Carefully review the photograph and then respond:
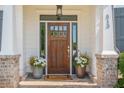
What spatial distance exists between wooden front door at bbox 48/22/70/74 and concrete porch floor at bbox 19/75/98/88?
3.72ft

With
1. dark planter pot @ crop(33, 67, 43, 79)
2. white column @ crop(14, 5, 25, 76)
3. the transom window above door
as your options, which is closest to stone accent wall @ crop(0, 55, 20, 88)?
white column @ crop(14, 5, 25, 76)

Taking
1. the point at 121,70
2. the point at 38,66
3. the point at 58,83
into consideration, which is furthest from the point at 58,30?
the point at 121,70

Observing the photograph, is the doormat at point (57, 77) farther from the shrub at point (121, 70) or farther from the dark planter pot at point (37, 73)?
the shrub at point (121, 70)

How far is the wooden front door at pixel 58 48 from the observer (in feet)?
35.7

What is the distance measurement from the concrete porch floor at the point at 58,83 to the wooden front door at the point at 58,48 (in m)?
1.13

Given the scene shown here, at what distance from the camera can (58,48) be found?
10906 mm

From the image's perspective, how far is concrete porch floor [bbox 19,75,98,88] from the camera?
8.83m

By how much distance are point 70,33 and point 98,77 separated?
8.29 ft

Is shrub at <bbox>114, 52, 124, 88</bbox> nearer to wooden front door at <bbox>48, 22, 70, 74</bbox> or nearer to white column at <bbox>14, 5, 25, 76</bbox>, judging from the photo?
wooden front door at <bbox>48, 22, 70, 74</bbox>

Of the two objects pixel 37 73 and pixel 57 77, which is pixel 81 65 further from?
pixel 37 73

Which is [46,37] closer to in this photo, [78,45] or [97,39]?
[78,45]

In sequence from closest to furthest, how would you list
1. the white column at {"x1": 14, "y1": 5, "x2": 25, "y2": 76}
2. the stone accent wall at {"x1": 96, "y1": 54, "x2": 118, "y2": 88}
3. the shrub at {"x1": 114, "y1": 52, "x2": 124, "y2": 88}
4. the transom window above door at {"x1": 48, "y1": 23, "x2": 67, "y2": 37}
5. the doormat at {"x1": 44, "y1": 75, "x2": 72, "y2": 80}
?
the shrub at {"x1": 114, "y1": 52, "x2": 124, "y2": 88} < the stone accent wall at {"x1": 96, "y1": 54, "x2": 118, "y2": 88} < the white column at {"x1": 14, "y1": 5, "x2": 25, "y2": 76} < the doormat at {"x1": 44, "y1": 75, "x2": 72, "y2": 80} < the transom window above door at {"x1": 48, "y1": 23, "x2": 67, "y2": 37}

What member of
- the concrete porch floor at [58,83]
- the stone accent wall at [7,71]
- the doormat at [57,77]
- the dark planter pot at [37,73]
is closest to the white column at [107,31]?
the concrete porch floor at [58,83]
